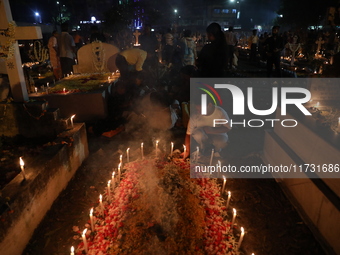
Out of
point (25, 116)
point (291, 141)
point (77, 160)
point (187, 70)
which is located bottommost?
point (77, 160)

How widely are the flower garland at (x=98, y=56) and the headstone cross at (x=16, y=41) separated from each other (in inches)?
245

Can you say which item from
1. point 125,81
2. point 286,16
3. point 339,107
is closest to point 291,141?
point 339,107

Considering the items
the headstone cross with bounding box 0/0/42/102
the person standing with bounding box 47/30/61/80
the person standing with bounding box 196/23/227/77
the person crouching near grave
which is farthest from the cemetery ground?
the person standing with bounding box 47/30/61/80

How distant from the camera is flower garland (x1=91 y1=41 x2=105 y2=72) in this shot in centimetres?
1152

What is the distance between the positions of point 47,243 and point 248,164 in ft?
13.1

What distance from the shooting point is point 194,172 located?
5258mm

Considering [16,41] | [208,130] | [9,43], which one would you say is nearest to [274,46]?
[208,130]

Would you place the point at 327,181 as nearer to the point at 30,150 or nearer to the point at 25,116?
the point at 30,150

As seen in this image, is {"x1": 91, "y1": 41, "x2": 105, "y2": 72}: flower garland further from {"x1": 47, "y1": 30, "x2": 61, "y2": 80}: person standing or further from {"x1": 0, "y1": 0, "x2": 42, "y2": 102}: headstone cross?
{"x1": 0, "y1": 0, "x2": 42, "y2": 102}: headstone cross

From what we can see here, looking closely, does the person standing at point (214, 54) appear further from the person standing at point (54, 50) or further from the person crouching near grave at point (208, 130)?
the person standing at point (54, 50)

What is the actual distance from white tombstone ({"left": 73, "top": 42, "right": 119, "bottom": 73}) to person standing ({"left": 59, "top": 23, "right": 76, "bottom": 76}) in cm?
36

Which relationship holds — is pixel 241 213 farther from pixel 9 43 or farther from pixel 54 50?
pixel 54 50

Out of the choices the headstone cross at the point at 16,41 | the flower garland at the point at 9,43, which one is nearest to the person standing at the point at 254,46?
the headstone cross at the point at 16,41

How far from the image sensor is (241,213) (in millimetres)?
4273
